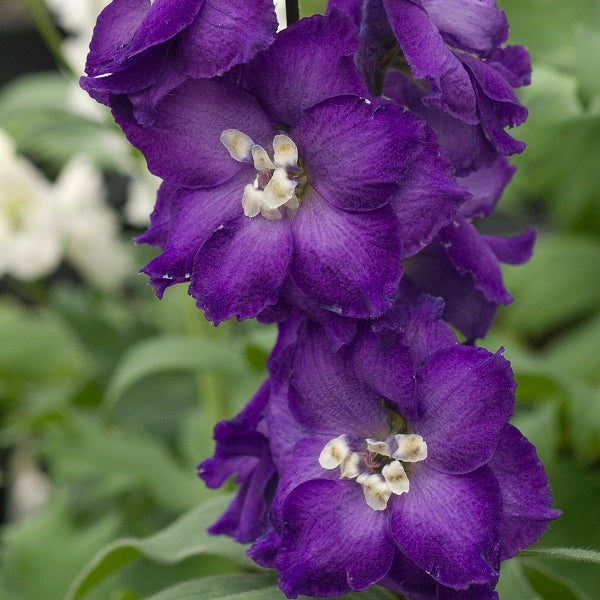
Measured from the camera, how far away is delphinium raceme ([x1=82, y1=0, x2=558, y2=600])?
58 centimetres

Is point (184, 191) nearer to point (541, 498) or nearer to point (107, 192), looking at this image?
point (541, 498)

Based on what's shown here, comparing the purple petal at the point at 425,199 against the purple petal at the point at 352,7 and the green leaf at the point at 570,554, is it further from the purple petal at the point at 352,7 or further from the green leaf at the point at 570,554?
the green leaf at the point at 570,554

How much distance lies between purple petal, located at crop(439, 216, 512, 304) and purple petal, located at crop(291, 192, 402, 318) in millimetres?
→ 78

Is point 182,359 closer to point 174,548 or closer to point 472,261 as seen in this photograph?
point 174,548

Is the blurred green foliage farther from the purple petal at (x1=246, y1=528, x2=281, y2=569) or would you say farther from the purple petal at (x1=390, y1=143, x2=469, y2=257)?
the purple petal at (x1=390, y1=143, x2=469, y2=257)

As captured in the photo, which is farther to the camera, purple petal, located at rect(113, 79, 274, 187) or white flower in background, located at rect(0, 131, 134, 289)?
white flower in background, located at rect(0, 131, 134, 289)

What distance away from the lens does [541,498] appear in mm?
608

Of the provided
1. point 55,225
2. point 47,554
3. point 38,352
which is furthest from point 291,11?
point 38,352

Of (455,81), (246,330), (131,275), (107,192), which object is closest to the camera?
(455,81)

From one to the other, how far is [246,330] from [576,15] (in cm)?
66

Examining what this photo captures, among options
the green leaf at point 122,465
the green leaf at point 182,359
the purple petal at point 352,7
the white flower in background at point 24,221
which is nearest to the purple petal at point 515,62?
the purple petal at point 352,7

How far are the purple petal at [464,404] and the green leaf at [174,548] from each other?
0.24 m

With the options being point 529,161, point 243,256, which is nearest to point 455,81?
point 243,256

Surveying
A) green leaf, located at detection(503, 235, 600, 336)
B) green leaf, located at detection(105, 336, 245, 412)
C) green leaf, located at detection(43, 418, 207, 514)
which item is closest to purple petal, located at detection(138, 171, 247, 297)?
green leaf, located at detection(105, 336, 245, 412)
